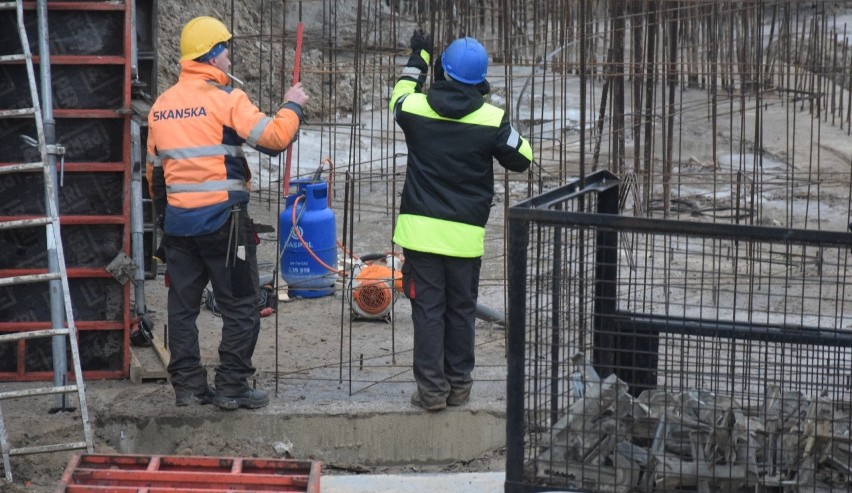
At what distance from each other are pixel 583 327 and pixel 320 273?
4.92 m

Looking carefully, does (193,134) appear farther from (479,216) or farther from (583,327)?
(583,327)

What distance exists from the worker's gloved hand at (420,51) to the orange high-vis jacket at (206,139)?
2.63ft

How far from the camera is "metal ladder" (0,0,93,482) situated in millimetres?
5855

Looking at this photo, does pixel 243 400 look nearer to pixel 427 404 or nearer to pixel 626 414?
pixel 427 404

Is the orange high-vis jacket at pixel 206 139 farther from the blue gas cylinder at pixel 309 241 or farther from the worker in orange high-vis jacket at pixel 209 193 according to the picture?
the blue gas cylinder at pixel 309 241

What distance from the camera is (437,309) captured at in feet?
21.2

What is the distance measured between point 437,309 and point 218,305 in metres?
1.24

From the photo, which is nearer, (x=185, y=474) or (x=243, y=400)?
(x=185, y=474)

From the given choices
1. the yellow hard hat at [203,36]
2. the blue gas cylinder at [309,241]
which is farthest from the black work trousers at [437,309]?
the blue gas cylinder at [309,241]

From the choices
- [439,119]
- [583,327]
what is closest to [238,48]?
[439,119]

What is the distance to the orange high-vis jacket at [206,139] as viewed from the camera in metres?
6.10

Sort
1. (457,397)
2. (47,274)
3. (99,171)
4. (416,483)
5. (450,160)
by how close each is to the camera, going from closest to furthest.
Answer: (416,483)
(47,274)
(450,160)
(457,397)
(99,171)

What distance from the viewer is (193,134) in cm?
614

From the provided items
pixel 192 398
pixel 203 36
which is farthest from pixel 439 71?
pixel 192 398
